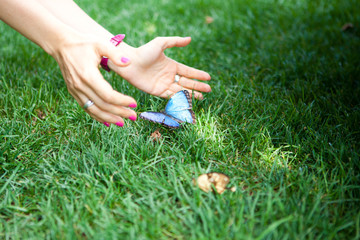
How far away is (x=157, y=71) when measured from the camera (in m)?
2.22

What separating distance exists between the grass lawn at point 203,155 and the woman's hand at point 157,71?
5.6 inches

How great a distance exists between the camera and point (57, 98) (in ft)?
8.29

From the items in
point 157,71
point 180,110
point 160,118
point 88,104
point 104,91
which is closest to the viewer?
point 104,91

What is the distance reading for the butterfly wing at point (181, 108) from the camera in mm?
2018

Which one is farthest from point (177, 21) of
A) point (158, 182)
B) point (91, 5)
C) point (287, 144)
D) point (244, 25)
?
point (158, 182)

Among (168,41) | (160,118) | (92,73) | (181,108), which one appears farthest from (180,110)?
(92,73)

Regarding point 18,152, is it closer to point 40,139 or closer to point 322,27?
point 40,139

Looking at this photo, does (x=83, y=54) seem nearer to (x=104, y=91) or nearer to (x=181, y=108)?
(x=104, y=91)

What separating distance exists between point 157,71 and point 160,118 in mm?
468

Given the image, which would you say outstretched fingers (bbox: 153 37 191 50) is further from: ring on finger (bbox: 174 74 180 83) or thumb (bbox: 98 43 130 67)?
thumb (bbox: 98 43 130 67)

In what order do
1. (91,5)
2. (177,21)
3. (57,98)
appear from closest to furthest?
(57,98), (177,21), (91,5)

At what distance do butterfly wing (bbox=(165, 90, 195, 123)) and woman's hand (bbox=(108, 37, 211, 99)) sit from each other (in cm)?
22

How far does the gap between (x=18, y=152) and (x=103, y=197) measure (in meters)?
0.65

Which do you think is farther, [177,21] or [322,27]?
[177,21]
